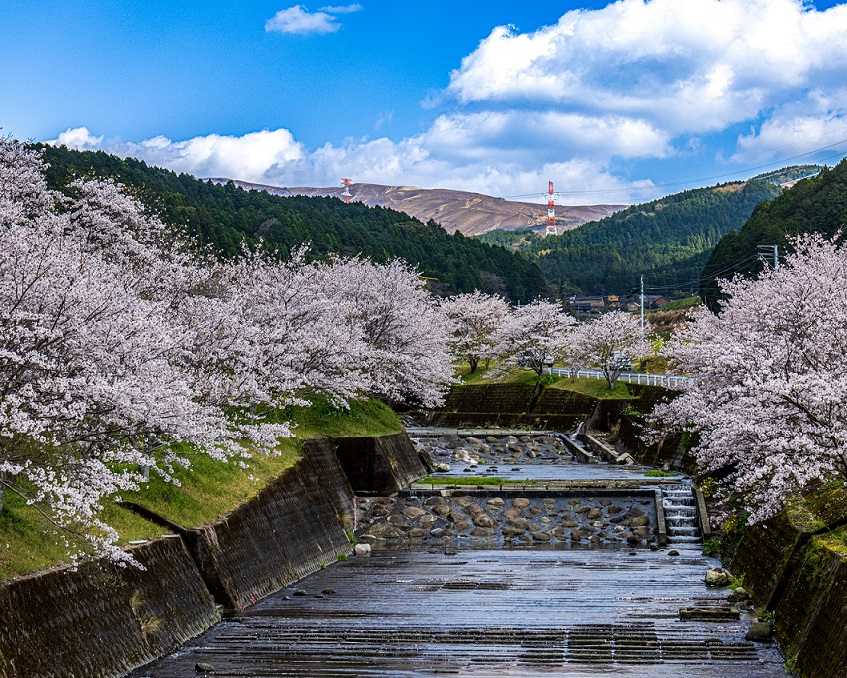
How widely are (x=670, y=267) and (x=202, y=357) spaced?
159 metres

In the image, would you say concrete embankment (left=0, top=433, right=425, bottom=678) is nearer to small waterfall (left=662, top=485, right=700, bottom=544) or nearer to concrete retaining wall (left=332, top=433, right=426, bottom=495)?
concrete retaining wall (left=332, top=433, right=426, bottom=495)

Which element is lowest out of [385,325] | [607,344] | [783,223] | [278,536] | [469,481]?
[469,481]

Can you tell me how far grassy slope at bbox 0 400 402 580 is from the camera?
11.5 m

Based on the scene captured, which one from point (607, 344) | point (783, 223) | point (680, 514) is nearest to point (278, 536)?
point (680, 514)

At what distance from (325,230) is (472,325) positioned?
36.2m

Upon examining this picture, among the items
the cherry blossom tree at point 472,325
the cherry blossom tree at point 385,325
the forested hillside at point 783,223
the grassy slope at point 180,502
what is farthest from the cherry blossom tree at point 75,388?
the forested hillside at point 783,223

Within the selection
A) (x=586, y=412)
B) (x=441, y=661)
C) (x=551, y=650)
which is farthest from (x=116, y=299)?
(x=586, y=412)

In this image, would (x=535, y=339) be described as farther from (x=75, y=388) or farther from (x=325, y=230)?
(x=75, y=388)

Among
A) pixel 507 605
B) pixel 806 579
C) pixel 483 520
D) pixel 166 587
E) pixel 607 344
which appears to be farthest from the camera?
pixel 607 344

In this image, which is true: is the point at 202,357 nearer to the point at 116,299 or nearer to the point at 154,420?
the point at 116,299

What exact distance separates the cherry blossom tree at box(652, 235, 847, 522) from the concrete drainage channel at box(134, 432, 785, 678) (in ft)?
8.95

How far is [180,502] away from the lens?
1669 centimetres

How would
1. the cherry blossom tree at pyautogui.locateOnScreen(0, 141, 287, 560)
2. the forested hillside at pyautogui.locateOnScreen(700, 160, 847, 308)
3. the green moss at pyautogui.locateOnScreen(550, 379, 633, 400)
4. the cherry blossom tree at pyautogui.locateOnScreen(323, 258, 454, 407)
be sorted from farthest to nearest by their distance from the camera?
the forested hillside at pyautogui.locateOnScreen(700, 160, 847, 308)
the green moss at pyautogui.locateOnScreen(550, 379, 633, 400)
the cherry blossom tree at pyautogui.locateOnScreen(323, 258, 454, 407)
the cherry blossom tree at pyautogui.locateOnScreen(0, 141, 287, 560)

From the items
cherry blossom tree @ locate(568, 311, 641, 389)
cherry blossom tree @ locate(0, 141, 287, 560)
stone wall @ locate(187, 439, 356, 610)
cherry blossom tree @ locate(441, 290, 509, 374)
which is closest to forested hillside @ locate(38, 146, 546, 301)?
cherry blossom tree @ locate(441, 290, 509, 374)
